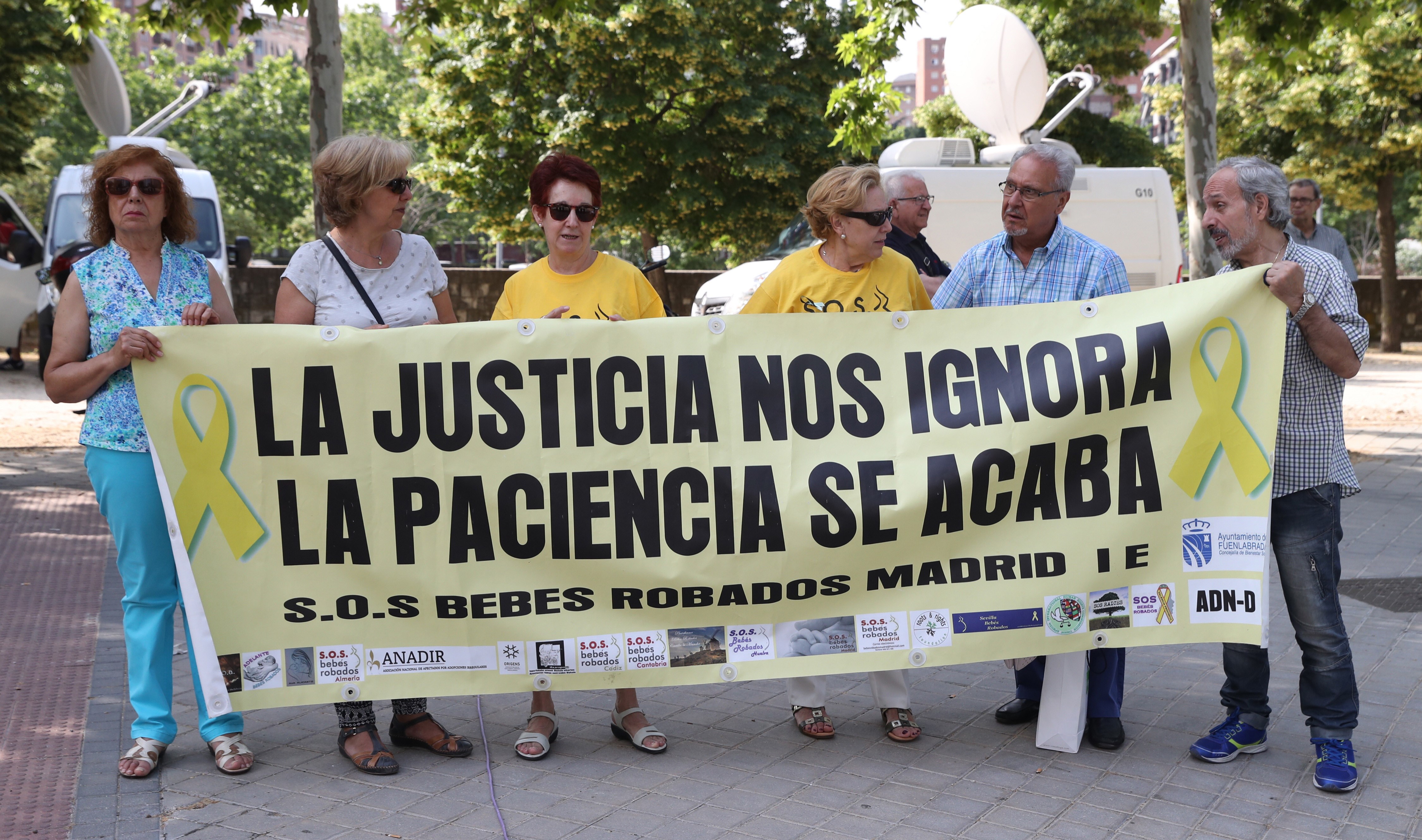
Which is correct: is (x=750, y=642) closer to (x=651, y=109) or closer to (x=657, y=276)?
(x=657, y=276)

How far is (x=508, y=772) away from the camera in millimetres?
4211

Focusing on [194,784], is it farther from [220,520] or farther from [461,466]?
[461,466]

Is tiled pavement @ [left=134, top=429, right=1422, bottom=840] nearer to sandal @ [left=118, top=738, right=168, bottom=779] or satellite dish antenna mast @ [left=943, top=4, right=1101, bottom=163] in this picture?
sandal @ [left=118, top=738, right=168, bottom=779]

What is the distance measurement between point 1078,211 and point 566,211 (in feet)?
40.7

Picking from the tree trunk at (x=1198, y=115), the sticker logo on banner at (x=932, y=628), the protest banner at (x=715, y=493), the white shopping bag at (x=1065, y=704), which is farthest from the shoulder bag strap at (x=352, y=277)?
the tree trunk at (x=1198, y=115)

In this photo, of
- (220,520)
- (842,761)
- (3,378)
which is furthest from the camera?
(3,378)

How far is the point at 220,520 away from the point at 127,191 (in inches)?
44.1

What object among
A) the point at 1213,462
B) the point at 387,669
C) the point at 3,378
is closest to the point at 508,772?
the point at 387,669

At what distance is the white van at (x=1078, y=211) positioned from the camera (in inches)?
577

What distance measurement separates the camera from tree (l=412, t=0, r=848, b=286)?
25.1m

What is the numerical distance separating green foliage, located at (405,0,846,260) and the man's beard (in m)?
21.6

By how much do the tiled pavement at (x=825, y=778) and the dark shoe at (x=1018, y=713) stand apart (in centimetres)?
5

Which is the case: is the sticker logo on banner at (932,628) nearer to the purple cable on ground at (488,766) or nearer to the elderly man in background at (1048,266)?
the elderly man in background at (1048,266)

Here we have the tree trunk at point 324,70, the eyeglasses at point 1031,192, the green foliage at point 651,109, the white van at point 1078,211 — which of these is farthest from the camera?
the green foliage at point 651,109
